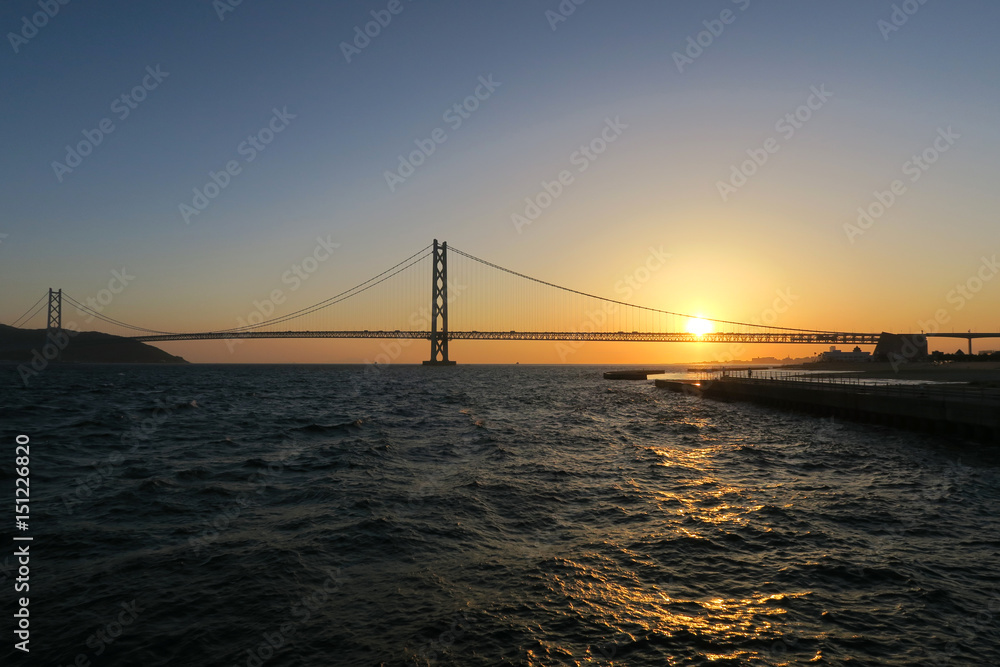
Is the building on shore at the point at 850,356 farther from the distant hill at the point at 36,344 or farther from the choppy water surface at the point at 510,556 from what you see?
the distant hill at the point at 36,344

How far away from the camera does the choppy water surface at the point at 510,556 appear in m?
7.18

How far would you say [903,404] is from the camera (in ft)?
92.4

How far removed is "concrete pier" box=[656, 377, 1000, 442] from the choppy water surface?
160 inches

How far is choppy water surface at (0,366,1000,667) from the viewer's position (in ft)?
23.6

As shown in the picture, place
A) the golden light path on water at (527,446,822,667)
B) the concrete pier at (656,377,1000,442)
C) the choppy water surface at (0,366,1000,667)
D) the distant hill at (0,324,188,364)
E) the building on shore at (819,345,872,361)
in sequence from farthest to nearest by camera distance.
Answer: the distant hill at (0,324,188,364), the building on shore at (819,345,872,361), the concrete pier at (656,377,1000,442), the choppy water surface at (0,366,1000,667), the golden light path on water at (527,446,822,667)

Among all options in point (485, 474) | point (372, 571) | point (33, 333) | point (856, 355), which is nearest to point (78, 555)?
point (372, 571)

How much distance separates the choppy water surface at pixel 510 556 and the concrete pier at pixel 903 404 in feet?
13.4

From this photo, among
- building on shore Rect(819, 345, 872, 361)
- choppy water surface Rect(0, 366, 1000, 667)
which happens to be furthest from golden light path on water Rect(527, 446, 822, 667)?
building on shore Rect(819, 345, 872, 361)

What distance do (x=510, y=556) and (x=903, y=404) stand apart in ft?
86.4

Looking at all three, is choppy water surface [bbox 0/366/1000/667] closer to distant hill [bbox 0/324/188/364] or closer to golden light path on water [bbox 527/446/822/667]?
golden light path on water [bbox 527/446/822/667]

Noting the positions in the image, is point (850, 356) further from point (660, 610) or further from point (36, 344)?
point (36, 344)

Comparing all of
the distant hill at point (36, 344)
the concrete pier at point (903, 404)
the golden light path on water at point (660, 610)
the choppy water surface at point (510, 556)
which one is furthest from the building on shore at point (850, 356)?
the distant hill at point (36, 344)

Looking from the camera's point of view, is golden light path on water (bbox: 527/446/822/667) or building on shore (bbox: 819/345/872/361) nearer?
golden light path on water (bbox: 527/446/822/667)

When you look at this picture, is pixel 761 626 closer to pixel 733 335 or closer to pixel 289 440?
pixel 289 440
